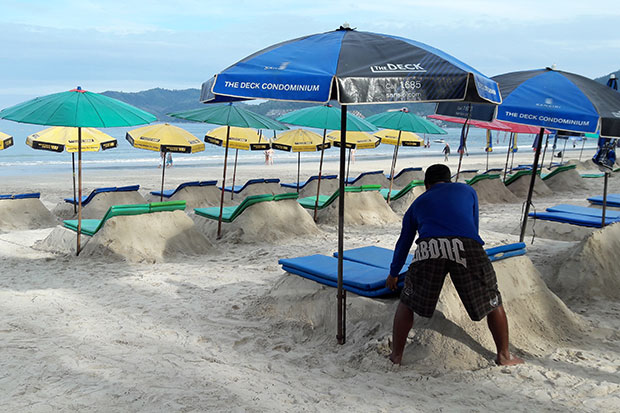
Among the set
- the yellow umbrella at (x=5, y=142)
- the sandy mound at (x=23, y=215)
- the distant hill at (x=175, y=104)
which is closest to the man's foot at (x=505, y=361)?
the sandy mound at (x=23, y=215)

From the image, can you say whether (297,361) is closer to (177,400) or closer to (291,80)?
(177,400)

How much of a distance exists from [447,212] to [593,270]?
3.16 m

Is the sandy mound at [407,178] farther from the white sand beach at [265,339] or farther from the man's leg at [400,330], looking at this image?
the man's leg at [400,330]

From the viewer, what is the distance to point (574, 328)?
15.6 ft

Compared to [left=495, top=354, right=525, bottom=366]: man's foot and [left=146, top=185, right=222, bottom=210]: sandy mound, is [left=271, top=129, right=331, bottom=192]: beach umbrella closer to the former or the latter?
[left=146, top=185, right=222, bottom=210]: sandy mound

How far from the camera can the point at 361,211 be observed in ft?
37.3

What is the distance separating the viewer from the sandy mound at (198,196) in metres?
14.1

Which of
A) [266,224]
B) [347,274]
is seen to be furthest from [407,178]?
[347,274]

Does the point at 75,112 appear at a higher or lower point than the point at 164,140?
higher

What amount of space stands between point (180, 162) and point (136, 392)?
1383 inches

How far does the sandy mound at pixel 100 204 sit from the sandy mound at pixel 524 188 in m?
10.5

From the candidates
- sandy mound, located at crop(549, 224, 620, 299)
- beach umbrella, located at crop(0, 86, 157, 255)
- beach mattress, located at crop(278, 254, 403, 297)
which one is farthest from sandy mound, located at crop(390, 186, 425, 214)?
beach mattress, located at crop(278, 254, 403, 297)

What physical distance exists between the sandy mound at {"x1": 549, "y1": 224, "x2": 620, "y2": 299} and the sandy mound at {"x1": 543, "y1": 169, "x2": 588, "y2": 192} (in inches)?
472

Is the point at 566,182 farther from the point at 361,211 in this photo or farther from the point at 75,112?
the point at 75,112
